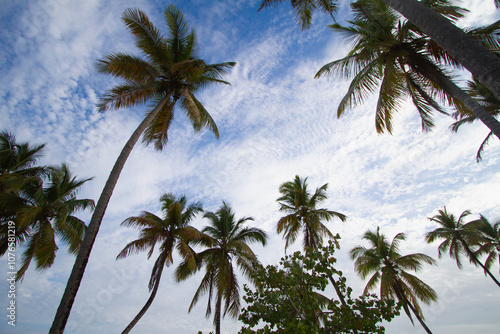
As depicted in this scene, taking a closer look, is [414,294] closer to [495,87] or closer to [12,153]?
[495,87]

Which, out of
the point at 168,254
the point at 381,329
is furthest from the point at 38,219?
the point at 381,329

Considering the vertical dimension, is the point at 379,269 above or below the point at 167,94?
below

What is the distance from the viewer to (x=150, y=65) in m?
9.69

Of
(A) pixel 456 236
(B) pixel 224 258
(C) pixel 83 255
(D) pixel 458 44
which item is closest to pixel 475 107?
(D) pixel 458 44

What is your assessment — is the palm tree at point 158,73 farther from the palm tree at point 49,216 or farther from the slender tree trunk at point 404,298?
the slender tree trunk at point 404,298

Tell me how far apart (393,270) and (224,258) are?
1217cm

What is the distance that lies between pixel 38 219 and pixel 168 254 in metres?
6.13

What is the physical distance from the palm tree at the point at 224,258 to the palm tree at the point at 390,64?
32.5ft

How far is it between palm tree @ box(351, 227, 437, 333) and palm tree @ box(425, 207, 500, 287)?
3.75 m

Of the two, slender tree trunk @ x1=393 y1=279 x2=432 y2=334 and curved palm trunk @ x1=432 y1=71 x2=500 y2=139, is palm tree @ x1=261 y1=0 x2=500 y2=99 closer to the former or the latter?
curved palm trunk @ x1=432 y1=71 x2=500 y2=139

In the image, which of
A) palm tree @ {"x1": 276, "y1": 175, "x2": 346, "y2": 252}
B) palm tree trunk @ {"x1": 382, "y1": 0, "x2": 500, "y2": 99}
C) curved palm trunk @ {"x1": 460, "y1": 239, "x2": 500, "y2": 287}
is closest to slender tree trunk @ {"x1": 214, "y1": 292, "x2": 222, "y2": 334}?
palm tree @ {"x1": 276, "y1": 175, "x2": 346, "y2": 252}

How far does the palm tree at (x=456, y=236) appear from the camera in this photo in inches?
731

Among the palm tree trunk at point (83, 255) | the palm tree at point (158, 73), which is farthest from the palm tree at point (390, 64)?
the palm tree trunk at point (83, 255)

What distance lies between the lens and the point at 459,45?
12.1 feet
